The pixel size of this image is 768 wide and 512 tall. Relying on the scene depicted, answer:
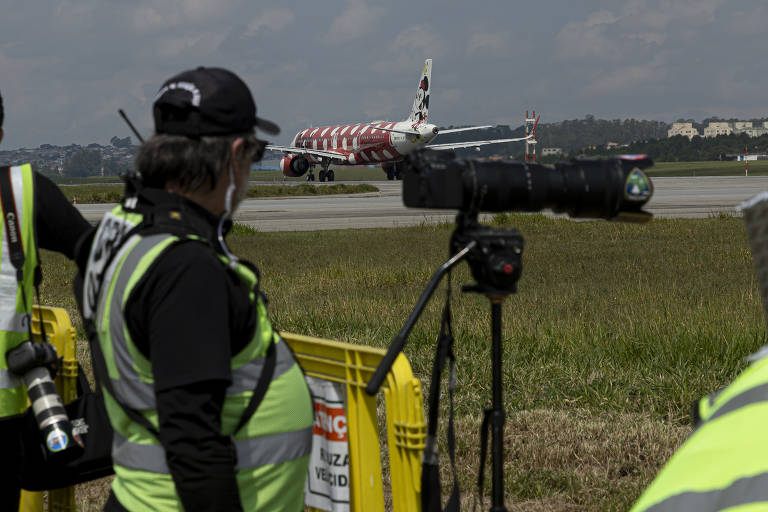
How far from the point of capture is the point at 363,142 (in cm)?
6481

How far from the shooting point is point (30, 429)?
117 inches

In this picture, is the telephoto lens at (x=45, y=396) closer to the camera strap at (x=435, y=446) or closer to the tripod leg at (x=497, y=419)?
the camera strap at (x=435, y=446)

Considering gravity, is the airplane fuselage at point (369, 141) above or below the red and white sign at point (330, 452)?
above

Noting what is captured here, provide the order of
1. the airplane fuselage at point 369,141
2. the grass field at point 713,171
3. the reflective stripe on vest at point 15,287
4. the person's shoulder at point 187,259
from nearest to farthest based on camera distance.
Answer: the person's shoulder at point 187,259, the reflective stripe on vest at point 15,287, the airplane fuselage at point 369,141, the grass field at point 713,171

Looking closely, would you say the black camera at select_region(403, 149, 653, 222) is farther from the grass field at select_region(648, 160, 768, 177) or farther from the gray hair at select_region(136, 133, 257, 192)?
the grass field at select_region(648, 160, 768, 177)

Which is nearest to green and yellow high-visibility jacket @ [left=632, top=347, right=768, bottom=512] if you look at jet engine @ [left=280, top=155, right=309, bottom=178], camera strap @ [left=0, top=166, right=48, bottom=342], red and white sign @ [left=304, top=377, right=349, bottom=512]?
red and white sign @ [left=304, top=377, right=349, bottom=512]

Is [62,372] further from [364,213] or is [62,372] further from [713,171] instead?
[713,171]

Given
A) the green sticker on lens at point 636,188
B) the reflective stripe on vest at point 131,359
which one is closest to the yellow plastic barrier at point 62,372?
the reflective stripe on vest at point 131,359

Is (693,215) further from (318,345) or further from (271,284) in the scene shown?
(318,345)

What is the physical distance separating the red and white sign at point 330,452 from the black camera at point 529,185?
823 mm

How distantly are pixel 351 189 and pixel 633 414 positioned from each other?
158ft

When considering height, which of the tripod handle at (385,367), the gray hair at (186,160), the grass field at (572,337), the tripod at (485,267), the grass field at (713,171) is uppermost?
the gray hair at (186,160)

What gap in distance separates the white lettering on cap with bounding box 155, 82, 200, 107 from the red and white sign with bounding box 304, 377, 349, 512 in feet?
3.80

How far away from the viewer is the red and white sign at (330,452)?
2.85 metres
